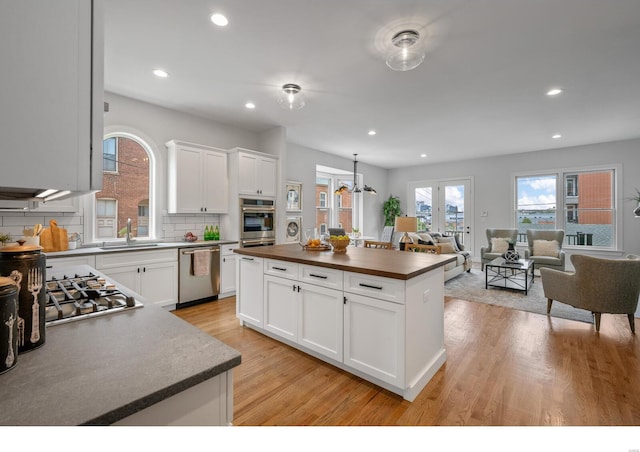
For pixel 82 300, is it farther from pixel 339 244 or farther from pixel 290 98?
pixel 290 98

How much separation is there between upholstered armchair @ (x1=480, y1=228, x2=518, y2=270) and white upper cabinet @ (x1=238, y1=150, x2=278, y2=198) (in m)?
4.83

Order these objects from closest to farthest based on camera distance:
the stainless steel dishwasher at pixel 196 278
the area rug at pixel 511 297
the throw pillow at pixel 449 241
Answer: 1. the area rug at pixel 511 297
2. the stainless steel dishwasher at pixel 196 278
3. the throw pillow at pixel 449 241

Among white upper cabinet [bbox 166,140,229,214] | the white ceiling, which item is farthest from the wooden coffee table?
white upper cabinet [bbox 166,140,229,214]

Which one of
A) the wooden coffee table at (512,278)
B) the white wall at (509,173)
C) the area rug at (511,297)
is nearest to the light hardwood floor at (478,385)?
the area rug at (511,297)

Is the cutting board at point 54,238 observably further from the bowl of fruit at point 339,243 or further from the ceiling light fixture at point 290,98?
the bowl of fruit at point 339,243

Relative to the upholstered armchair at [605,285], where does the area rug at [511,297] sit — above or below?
below

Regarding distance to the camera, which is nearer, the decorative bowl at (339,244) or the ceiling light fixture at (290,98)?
the decorative bowl at (339,244)

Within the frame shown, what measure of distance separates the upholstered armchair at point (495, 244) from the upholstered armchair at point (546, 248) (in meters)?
0.32

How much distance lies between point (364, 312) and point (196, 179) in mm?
3321

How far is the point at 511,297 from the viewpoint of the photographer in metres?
4.43

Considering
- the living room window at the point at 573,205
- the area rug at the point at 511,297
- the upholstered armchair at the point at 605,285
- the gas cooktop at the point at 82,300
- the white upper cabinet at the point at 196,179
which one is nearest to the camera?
the gas cooktop at the point at 82,300

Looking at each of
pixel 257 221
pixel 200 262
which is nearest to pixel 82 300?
pixel 200 262

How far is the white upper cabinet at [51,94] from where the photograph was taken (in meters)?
0.51

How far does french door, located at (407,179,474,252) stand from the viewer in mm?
7844
